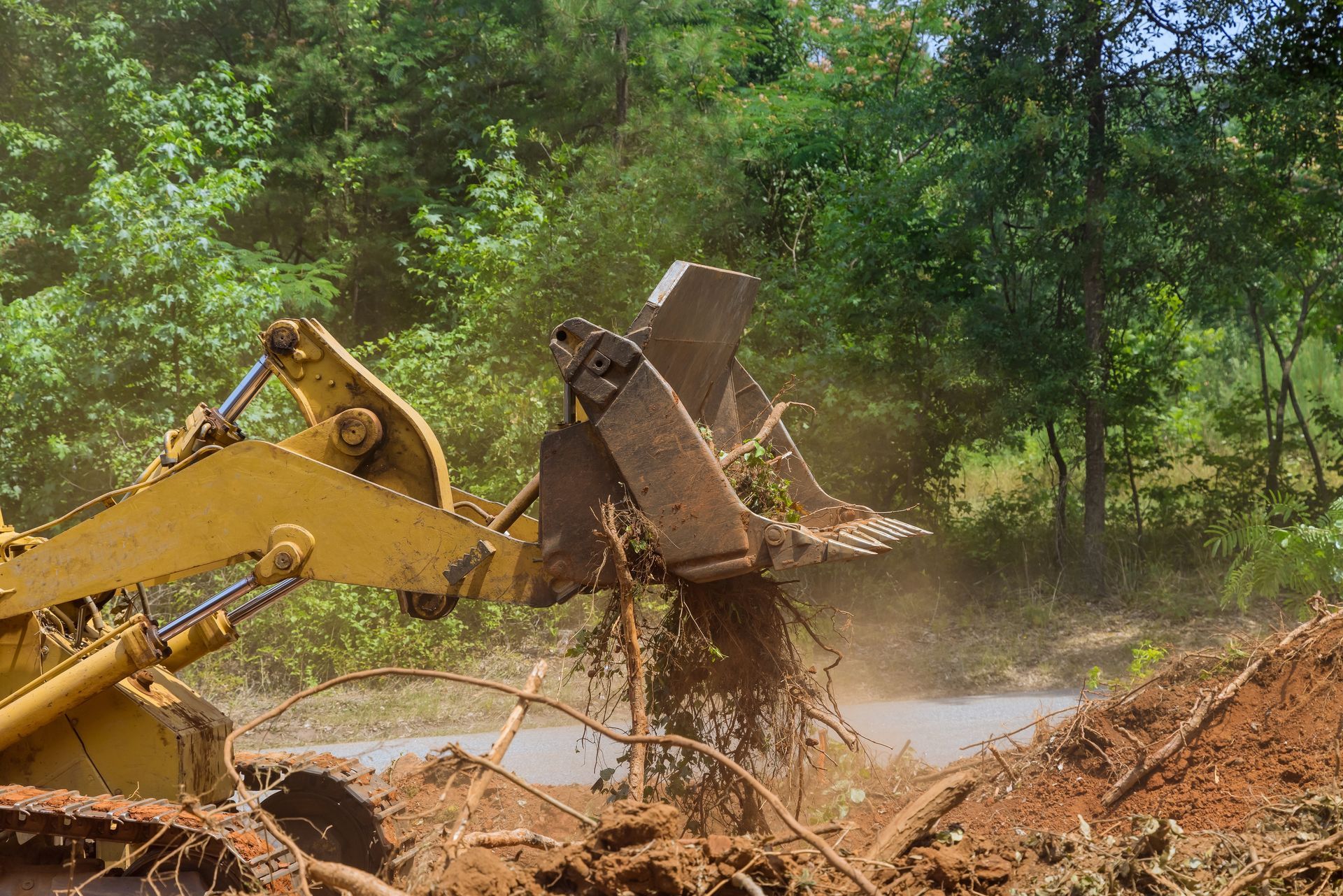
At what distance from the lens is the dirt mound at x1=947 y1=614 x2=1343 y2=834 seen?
14.0ft

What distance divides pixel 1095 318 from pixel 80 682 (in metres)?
8.61

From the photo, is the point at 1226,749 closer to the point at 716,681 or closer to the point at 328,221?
the point at 716,681

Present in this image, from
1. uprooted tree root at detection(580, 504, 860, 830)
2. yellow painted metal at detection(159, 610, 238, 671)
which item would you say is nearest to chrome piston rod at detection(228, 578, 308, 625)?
yellow painted metal at detection(159, 610, 238, 671)

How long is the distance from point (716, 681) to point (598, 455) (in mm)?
1084

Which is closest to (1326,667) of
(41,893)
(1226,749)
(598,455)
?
(1226,749)

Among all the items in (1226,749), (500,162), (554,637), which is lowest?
(554,637)

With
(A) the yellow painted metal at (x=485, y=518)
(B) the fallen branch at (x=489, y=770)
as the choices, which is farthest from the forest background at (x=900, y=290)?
(B) the fallen branch at (x=489, y=770)

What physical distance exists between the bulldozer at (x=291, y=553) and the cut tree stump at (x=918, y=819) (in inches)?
31.0

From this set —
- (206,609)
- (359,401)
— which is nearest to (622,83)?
(359,401)

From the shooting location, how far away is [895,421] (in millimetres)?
9859

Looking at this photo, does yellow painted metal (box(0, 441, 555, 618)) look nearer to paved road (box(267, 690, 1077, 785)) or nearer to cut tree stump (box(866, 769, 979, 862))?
cut tree stump (box(866, 769, 979, 862))

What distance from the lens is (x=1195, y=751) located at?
462 cm

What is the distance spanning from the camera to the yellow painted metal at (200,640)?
4.35 m

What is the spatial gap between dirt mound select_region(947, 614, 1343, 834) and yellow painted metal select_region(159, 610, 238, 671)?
123 inches
